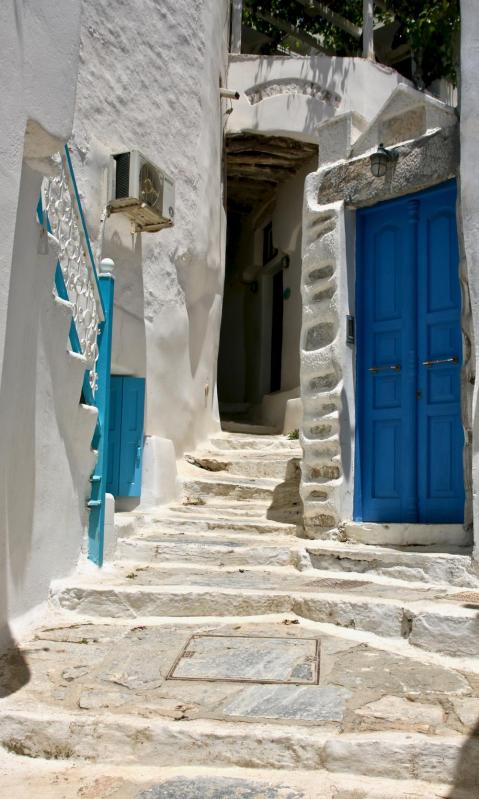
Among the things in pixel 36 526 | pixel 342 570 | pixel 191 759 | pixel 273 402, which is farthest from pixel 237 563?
pixel 273 402

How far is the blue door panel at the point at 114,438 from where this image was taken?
6.78 meters

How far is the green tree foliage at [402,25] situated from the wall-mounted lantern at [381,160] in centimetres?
666

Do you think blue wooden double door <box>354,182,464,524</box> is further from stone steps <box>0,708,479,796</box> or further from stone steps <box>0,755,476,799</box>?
stone steps <box>0,755,476,799</box>

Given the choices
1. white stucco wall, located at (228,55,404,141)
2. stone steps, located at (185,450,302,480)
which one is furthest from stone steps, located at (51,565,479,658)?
white stucco wall, located at (228,55,404,141)

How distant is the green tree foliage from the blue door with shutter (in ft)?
25.6

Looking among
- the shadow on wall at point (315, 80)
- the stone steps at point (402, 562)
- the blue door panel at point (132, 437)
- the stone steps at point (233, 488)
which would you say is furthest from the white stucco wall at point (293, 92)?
the stone steps at point (402, 562)

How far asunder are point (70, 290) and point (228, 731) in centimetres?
293

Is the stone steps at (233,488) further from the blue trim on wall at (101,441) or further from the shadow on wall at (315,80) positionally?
the shadow on wall at (315,80)

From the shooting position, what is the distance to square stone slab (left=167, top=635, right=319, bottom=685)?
347 centimetres

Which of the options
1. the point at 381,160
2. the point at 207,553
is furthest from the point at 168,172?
the point at 207,553

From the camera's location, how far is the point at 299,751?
2.86 meters

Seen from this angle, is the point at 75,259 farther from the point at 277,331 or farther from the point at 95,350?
the point at 277,331

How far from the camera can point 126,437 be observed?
22.5 feet

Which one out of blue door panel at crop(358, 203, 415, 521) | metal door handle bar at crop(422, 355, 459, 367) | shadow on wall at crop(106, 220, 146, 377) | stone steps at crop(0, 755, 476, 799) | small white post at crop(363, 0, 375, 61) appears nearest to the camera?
stone steps at crop(0, 755, 476, 799)
